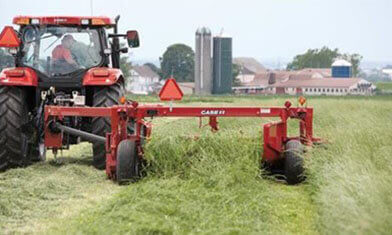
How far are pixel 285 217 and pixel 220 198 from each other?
2.17 ft

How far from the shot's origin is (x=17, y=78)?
10.7 metres

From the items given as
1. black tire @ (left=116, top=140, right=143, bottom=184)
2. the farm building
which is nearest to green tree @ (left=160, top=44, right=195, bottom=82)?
the farm building

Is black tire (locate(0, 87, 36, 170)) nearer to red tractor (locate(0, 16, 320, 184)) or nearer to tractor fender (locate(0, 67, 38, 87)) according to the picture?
red tractor (locate(0, 16, 320, 184))

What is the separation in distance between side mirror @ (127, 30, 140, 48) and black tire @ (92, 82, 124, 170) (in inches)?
22.0

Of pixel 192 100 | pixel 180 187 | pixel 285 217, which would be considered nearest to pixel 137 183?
pixel 180 187

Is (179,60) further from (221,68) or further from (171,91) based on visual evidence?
(171,91)

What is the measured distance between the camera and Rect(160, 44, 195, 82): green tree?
88.0m

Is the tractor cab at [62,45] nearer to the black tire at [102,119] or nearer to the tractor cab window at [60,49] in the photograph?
the tractor cab window at [60,49]

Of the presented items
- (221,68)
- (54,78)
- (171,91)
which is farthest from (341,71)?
(171,91)

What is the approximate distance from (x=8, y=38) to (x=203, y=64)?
52545 mm

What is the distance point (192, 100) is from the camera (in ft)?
135

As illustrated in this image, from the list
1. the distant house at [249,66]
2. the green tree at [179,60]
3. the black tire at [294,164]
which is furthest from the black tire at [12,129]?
the distant house at [249,66]

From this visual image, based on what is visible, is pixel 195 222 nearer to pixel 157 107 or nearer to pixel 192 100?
pixel 157 107

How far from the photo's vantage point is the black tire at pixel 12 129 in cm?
1039
